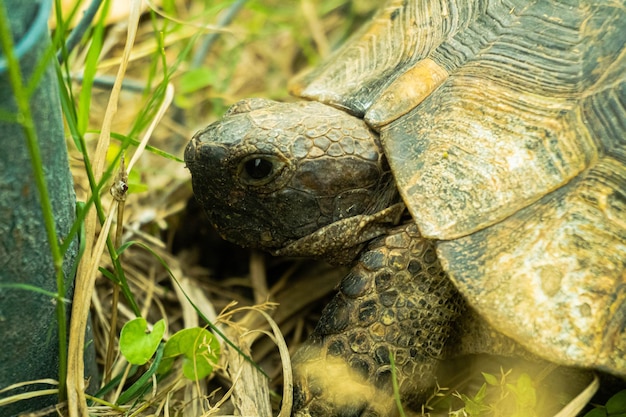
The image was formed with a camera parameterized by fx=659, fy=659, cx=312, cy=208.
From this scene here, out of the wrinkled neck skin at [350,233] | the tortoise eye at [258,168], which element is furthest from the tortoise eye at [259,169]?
the wrinkled neck skin at [350,233]

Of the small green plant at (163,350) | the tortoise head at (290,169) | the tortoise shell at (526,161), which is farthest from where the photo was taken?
the tortoise head at (290,169)

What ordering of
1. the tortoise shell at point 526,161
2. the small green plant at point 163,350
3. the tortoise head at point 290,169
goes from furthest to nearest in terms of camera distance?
the tortoise head at point 290,169, the small green plant at point 163,350, the tortoise shell at point 526,161

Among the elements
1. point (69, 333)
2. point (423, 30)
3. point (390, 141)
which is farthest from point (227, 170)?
point (423, 30)

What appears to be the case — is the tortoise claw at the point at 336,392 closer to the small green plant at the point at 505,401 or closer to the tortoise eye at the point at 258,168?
the small green plant at the point at 505,401

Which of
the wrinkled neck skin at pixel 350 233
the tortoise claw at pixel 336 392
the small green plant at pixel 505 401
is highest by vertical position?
the wrinkled neck skin at pixel 350 233

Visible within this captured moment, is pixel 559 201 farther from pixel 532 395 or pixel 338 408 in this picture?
pixel 338 408

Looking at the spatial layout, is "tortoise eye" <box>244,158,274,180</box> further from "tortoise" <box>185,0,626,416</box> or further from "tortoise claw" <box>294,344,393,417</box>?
"tortoise claw" <box>294,344,393,417</box>

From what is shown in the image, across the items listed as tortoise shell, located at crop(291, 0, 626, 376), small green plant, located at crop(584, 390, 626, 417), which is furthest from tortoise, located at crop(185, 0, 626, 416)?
small green plant, located at crop(584, 390, 626, 417)

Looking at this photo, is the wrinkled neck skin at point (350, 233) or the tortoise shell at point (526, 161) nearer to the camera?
the tortoise shell at point (526, 161)
